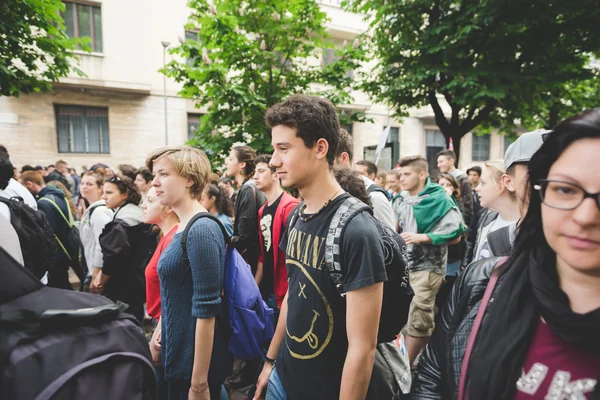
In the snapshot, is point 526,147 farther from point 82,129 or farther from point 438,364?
point 82,129

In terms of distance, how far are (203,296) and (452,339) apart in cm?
122

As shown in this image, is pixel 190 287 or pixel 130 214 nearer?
pixel 190 287

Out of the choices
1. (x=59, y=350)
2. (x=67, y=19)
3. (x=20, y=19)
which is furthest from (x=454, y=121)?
(x=67, y=19)

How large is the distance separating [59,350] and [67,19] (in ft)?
56.2

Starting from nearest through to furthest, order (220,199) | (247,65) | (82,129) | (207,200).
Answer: (207,200) < (220,199) < (247,65) < (82,129)

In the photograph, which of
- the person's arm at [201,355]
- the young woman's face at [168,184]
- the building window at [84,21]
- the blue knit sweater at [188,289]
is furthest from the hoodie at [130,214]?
the building window at [84,21]

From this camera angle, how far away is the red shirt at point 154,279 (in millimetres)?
2281

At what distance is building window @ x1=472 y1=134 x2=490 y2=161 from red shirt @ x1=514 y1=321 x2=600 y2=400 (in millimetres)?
24968

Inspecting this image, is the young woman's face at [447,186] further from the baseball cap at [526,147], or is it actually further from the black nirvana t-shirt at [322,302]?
the black nirvana t-shirt at [322,302]

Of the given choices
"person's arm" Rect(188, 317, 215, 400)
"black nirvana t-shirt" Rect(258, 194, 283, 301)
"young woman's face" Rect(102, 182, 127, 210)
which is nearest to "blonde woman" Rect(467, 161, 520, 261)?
"black nirvana t-shirt" Rect(258, 194, 283, 301)

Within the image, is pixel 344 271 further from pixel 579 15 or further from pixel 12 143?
pixel 12 143

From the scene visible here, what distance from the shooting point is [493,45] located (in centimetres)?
854

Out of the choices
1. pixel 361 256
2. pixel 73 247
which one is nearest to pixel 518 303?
pixel 361 256

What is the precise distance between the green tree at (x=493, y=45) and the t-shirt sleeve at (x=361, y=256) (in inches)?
311
